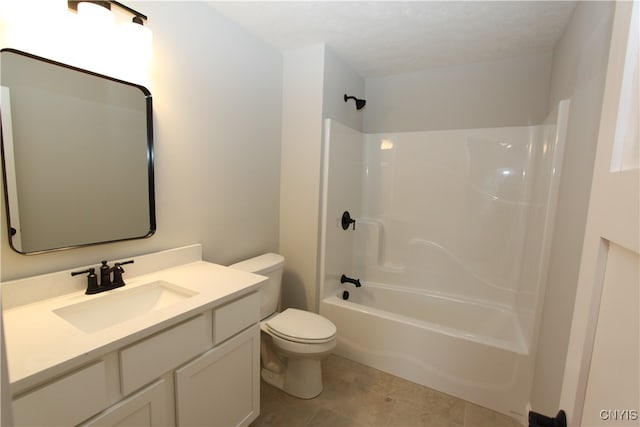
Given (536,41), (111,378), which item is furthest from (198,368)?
(536,41)

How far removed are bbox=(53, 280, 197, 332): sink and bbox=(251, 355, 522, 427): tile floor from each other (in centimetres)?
92

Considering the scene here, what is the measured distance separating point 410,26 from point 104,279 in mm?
2126

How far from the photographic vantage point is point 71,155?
1199 millimetres

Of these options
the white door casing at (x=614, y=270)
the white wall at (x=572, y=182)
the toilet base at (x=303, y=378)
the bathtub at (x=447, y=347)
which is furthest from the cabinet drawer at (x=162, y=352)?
the white wall at (x=572, y=182)

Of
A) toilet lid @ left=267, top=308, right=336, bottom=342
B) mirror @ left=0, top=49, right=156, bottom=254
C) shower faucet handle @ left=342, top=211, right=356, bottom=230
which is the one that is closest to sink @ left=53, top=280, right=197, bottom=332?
mirror @ left=0, top=49, right=156, bottom=254

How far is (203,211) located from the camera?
1752 millimetres

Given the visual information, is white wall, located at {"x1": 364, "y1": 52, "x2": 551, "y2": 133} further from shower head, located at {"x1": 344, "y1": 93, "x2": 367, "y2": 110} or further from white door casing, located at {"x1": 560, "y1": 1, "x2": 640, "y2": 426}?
white door casing, located at {"x1": 560, "y1": 1, "x2": 640, "y2": 426}

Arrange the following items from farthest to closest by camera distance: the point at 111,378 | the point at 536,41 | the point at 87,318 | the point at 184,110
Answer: the point at 536,41
the point at 184,110
the point at 87,318
the point at 111,378

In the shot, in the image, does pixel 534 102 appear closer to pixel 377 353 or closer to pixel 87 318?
pixel 377 353

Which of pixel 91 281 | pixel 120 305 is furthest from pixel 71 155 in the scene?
pixel 120 305

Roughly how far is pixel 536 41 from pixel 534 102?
0.43m

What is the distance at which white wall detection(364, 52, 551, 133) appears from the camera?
85.7 inches

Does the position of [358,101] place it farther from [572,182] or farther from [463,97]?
[572,182]

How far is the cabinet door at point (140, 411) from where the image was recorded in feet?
2.91
